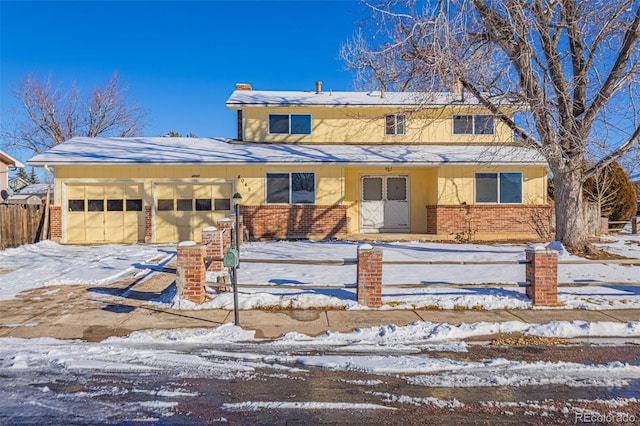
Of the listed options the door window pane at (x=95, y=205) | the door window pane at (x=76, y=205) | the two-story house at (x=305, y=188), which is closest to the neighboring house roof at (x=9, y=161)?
the two-story house at (x=305, y=188)

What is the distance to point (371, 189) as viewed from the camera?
17.5m

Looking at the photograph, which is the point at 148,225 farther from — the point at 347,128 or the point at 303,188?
the point at 347,128

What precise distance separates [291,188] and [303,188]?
48cm

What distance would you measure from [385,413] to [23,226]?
51.2ft

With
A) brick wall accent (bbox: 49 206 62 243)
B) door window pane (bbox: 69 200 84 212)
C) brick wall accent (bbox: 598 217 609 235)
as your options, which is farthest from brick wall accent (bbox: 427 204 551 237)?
brick wall accent (bbox: 49 206 62 243)

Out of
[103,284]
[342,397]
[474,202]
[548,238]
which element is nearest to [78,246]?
[103,284]

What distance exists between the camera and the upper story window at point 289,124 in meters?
18.3

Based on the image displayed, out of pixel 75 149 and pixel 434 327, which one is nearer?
pixel 434 327

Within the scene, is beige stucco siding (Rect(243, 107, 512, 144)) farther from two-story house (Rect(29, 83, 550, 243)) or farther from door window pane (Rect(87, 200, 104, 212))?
door window pane (Rect(87, 200, 104, 212))

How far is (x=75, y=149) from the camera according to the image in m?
17.1

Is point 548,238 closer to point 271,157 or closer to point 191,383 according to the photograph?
point 271,157

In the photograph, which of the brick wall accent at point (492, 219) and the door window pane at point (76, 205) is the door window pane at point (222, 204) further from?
the brick wall accent at point (492, 219)

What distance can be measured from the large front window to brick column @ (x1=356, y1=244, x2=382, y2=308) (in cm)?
911

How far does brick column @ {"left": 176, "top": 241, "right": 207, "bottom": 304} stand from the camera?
7.21 m
